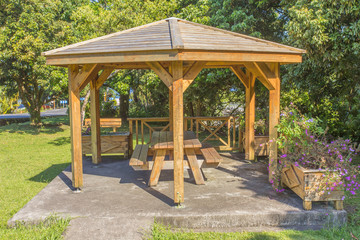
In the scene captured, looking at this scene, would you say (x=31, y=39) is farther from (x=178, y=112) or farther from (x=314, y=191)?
(x=314, y=191)

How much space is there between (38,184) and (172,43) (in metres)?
4.47

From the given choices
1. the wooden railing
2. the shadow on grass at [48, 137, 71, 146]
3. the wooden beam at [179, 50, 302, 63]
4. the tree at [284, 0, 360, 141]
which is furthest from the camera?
the shadow on grass at [48, 137, 71, 146]

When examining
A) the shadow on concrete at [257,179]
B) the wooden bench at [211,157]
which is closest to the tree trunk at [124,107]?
the shadow on concrete at [257,179]

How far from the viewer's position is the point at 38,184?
5965 millimetres

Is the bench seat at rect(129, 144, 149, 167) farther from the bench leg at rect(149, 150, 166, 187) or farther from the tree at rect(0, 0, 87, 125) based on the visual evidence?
the tree at rect(0, 0, 87, 125)

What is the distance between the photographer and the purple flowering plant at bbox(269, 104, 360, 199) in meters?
3.62

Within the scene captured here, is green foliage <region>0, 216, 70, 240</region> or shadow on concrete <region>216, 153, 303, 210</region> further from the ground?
shadow on concrete <region>216, 153, 303, 210</region>

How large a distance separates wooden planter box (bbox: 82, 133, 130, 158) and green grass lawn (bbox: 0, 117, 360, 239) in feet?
3.35

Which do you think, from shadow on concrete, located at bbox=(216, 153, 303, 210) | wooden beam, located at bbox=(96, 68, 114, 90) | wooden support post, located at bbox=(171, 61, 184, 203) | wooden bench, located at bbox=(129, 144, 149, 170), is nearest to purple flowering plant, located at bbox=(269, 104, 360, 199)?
shadow on concrete, located at bbox=(216, 153, 303, 210)

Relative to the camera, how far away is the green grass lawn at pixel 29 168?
345cm

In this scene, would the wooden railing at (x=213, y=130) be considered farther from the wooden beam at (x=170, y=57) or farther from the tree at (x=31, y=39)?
the tree at (x=31, y=39)

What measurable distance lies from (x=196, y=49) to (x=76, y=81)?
6.93ft

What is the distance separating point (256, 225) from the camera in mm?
3602

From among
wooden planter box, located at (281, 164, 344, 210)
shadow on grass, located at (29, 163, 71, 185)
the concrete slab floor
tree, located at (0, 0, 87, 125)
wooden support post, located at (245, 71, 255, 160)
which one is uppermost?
tree, located at (0, 0, 87, 125)
